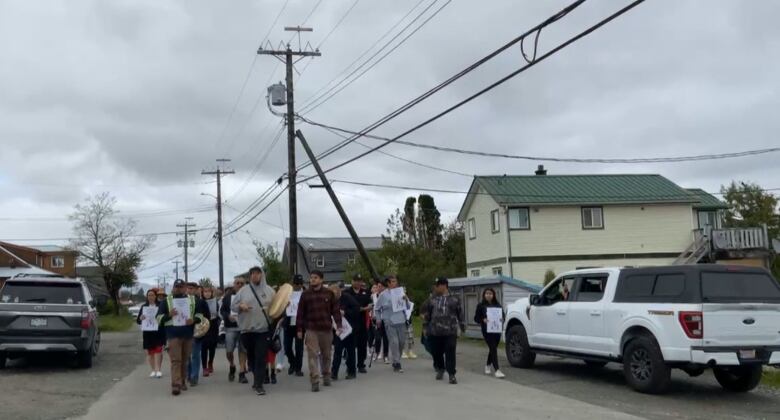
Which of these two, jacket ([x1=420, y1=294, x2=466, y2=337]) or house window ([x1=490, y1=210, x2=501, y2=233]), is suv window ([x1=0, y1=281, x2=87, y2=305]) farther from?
house window ([x1=490, y1=210, x2=501, y2=233])

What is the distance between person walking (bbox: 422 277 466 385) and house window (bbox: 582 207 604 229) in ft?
82.3

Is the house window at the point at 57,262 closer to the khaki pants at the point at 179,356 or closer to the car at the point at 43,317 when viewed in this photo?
the car at the point at 43,317

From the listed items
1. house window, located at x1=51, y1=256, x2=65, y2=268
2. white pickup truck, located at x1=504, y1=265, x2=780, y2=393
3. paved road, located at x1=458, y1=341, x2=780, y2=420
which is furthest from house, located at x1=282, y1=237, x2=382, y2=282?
white pickup truck, located at x1=504, y1=265, x2=780, y2=393

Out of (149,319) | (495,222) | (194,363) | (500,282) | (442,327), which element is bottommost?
(194,363)

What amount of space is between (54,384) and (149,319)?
203 cm

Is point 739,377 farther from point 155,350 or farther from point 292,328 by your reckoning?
point 155,350

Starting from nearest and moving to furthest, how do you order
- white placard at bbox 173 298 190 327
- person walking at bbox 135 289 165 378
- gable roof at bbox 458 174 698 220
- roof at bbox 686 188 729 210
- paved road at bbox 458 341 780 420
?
paved road at bbox 458 341 780 420 → white placard at bbox 173 298 190 327 → person walking at bbox 135 289 165 378 → gable roof at bbox 458 174 698 220 → roof at bbox 686 188 729 210

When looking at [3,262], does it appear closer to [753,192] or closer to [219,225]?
[219,225]

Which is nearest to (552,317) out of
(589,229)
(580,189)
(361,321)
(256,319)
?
(361,321)

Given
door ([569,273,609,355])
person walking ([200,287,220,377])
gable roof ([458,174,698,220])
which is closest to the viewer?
door ([569,273,609,355])

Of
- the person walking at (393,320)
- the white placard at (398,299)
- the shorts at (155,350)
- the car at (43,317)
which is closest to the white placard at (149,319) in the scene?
the shorts at (155,350)

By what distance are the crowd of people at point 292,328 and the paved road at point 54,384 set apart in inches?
50.5

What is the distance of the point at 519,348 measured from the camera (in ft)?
48.2

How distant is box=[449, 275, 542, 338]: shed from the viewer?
864 inches
